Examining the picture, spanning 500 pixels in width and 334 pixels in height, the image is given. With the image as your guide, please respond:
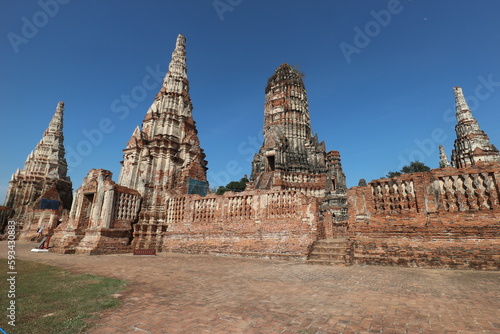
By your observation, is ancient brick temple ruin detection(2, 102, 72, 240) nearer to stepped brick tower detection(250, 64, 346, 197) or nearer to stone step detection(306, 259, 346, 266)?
stepped brick tower detection(250, 64, 346, 197)

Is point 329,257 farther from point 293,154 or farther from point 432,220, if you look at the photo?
point 293,154

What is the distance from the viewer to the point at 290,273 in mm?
7680

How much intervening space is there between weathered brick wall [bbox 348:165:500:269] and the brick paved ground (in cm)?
180

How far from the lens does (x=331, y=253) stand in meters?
10.1

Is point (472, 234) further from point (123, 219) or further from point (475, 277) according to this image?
point (123, 219)

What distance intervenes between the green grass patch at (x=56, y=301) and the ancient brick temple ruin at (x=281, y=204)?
25.1 feet

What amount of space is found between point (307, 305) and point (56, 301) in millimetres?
4394

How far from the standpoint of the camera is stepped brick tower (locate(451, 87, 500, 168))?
98.2ft

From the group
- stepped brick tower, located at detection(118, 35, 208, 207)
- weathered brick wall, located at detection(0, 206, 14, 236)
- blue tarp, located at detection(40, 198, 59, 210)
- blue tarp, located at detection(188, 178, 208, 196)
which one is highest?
stepped brick tower, located at detection(118, 35, 208, 207)

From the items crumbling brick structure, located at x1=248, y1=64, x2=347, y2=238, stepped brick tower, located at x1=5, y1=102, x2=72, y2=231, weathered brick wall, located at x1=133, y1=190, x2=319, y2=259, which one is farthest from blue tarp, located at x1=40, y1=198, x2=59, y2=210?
crumbling brick structure, located at x1=248, y1=64, x2=347, y2=238

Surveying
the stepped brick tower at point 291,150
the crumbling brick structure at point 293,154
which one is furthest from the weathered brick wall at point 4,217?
the crumbling brick structure at point 293,154

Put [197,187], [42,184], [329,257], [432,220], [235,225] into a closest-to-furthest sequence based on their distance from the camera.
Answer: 1. [432,220]
2. [329,257]
3. [235,225]
4. [197,187]
5. [42,184]

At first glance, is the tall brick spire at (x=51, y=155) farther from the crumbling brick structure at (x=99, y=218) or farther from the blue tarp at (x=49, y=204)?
the crumbling brick structure at (x=99, y=218)

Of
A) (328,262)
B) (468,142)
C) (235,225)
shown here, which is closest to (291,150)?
(235,225)
